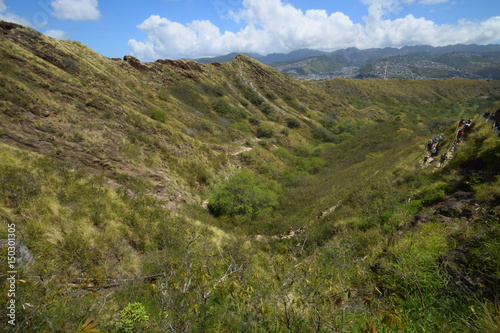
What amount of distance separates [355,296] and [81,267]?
6607mm

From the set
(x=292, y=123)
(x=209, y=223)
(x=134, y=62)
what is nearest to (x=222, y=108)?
(x=292, y=123)

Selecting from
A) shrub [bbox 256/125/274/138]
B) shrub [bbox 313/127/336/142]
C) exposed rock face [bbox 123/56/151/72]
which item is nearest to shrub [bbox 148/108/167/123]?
shrub [bbox 256/125/274/138]

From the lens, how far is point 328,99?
7212cm

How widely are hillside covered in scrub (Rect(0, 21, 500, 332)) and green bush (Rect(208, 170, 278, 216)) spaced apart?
110 millimetres

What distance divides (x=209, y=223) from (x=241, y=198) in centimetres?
444

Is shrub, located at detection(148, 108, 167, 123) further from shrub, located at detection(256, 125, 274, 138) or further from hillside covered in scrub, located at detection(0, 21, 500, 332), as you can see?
shrub, located at detection(256, 125, 274, 138)

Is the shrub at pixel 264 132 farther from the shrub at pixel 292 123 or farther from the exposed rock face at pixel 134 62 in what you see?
the exposed rock face at pixel 134 62

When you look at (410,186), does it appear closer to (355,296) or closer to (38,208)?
(355,296)

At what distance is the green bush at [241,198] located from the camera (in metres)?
17.0

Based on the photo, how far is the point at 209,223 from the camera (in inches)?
545

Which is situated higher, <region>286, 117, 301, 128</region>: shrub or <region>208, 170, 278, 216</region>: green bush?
<region>286, 117, 301, 128</region>: shrub

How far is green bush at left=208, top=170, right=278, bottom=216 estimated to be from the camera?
17.0 m

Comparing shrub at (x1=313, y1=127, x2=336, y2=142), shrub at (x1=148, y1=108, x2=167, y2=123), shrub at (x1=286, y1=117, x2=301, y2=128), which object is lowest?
shrub at (x1=313, y1=127, x2=336, y2=142)

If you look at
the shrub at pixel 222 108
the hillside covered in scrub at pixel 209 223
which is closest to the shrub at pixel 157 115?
the hillside covered in scrub at pixel 209 223
